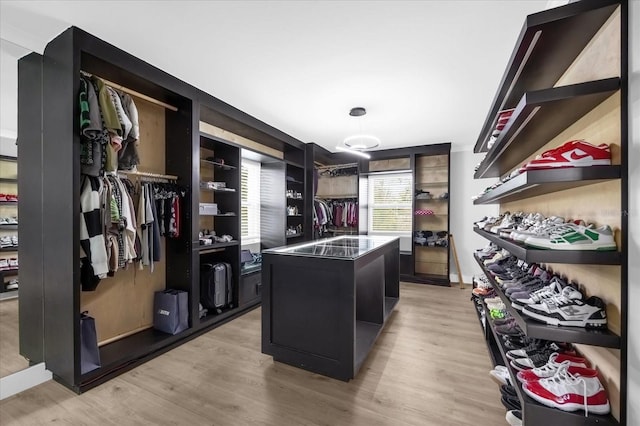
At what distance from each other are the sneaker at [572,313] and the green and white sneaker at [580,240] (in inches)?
10.3

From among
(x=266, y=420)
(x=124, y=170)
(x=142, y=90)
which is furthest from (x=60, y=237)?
(x=266, y=420)

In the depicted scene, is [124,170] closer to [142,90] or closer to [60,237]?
[60,237]

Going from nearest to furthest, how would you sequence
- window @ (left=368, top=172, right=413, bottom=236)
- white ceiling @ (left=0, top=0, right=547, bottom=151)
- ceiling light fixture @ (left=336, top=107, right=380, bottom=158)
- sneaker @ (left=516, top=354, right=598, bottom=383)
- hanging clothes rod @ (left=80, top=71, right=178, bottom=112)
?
sneaker @ (left=516, top=354, right=598, bottom=383), white ceiling @ (left=0, top=0, right=547, bottom=151), hanging clothes rod @ (left=80, top=71, right=178, bottom=112), ceiling light fixture @ (left=336, top=107, right=380, bottom=158), window @ (left=368, top=172, right=413, bottom=236)

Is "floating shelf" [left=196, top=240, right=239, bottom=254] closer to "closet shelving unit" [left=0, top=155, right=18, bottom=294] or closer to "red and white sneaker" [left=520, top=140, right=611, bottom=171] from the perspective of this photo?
"closet shelving unit" [left=0, top=155, right=18, bottom=294]

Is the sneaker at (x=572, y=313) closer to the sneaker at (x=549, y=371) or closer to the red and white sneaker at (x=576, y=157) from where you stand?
the sneaker at (x=549, y=371)

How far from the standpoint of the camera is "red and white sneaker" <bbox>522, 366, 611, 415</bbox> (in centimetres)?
115

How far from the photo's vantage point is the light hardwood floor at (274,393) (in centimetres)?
175

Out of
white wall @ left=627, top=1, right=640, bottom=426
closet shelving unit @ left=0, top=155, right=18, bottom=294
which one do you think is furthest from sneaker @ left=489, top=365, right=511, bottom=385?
closet shelving unit @ left=0, top=155, right=18, bottom=294

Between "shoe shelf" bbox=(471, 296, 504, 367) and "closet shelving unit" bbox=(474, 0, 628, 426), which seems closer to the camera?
"closet shelving unit" bbox=(474, 0, 628, 426)

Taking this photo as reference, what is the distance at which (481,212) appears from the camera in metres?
5.21

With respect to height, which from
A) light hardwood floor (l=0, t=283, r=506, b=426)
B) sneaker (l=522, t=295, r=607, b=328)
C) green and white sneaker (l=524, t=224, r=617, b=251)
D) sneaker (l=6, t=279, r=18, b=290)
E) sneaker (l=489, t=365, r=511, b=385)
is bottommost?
light hardwood floor (l=0, t=283, r=506, b=426)

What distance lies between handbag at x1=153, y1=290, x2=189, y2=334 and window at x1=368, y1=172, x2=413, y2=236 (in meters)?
3.99

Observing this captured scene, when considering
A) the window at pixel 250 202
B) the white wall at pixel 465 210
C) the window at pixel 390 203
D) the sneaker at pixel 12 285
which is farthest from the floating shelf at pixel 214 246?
the white wall at pixel 465 210

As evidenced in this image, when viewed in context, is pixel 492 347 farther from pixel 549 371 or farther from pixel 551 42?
pixel 551 42
